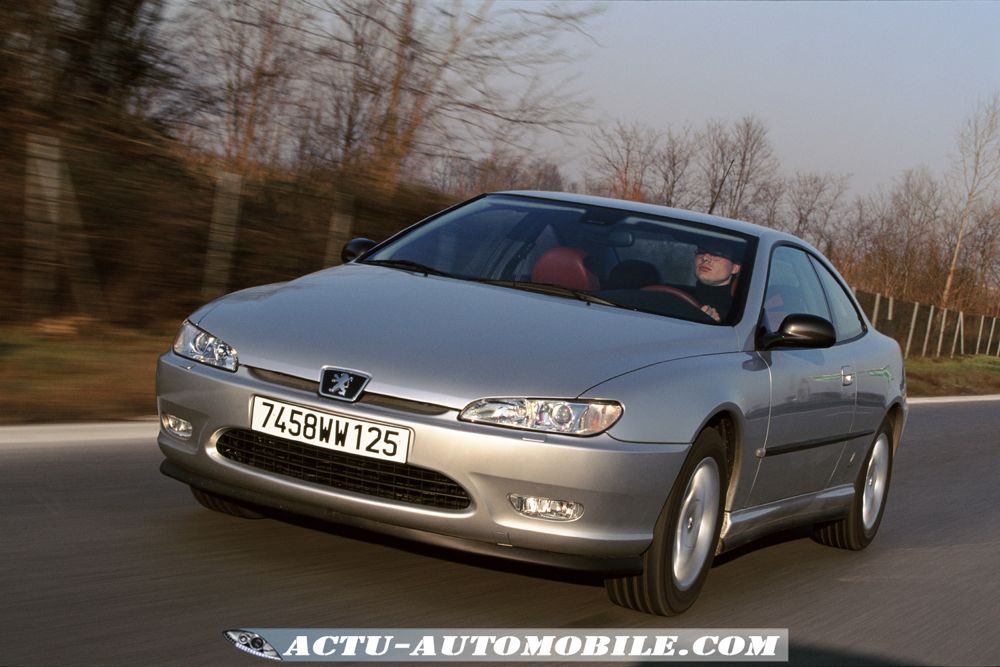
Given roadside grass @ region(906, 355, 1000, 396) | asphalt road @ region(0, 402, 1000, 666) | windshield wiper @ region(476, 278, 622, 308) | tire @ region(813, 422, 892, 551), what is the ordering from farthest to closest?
roadside grass @ region(906, 355, 1000, 396) < tire @ region(813, 422, 892, 551) < windshield wiper @ region(476, 278, 622, 308) < asphalt road @ region(0, 402, 1000, 666)

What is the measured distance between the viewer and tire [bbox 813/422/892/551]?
691 cm

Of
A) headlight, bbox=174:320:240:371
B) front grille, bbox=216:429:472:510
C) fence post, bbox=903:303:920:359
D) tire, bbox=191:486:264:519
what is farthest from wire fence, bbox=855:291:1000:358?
front grille, bbox=216:429:472:510

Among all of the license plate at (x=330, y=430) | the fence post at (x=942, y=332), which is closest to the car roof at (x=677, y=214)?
the license plate at (x=330, y=430)

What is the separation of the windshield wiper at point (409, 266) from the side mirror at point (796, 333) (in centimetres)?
132

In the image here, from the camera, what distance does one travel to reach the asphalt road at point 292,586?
13.1ft

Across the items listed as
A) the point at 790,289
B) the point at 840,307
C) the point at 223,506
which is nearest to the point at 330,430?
the point at 223,506

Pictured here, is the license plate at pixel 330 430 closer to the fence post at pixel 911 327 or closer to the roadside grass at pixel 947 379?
the roadside grass at pixel 947 379

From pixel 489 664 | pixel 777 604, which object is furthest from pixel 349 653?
pixel 777 604

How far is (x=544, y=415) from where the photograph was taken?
433cm

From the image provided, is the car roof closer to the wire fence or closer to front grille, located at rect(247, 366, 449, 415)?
front grille, located at rect(247, 366, 449, 415)

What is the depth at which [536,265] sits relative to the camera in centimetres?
580

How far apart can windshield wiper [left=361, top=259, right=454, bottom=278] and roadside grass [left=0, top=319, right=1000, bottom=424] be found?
264 centimetres

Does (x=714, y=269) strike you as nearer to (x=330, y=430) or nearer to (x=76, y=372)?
(x=330, y=430)

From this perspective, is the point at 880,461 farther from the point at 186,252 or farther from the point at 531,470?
the point at 186,252
